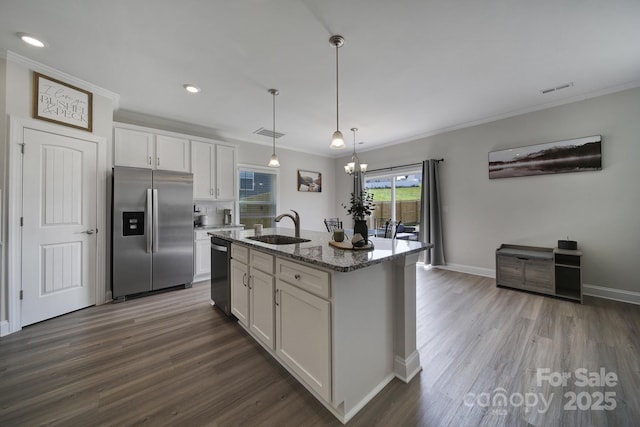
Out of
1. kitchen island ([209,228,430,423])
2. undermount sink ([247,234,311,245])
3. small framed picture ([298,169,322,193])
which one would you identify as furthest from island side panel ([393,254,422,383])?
small framed picture ([298,169,322,193])

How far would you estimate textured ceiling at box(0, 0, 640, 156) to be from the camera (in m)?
1.81

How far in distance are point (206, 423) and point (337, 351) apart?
33.7 inches

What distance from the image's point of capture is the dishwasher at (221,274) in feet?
8.29

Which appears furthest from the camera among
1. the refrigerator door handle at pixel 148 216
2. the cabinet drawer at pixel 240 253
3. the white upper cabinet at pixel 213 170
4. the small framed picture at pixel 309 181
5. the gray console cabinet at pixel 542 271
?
the small framed picture at pixel 309 181

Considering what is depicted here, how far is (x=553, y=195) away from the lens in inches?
137

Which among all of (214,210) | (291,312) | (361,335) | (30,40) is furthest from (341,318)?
(214,210)

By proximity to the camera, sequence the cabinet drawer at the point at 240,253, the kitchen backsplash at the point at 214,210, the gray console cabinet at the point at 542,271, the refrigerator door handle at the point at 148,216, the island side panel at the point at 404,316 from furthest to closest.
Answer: the kitchen backsplash at the point at 214,210
the refrigerator door handle at the point at 148,216
the gray console cabinet at the point at 542,271
the cabinet drawer at the point at 240,253
the island side panel at the point at 404,316

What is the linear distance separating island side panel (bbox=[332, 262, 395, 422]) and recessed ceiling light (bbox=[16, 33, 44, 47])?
3.30 m

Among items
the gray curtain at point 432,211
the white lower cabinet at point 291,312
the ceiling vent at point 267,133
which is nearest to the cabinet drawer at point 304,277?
the white lower cabinet at point 291,312

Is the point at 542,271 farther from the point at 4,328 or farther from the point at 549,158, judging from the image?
the point at 4,328

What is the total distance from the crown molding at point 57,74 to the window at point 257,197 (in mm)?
2281

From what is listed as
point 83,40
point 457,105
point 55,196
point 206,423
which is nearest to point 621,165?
point 457,105

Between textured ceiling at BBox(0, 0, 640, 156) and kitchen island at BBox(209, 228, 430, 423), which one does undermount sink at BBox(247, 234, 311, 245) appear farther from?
textured ceiling at BBox(0, 0, 640, 156)

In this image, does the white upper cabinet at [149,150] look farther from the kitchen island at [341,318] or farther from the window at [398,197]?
the window at [398,197]
